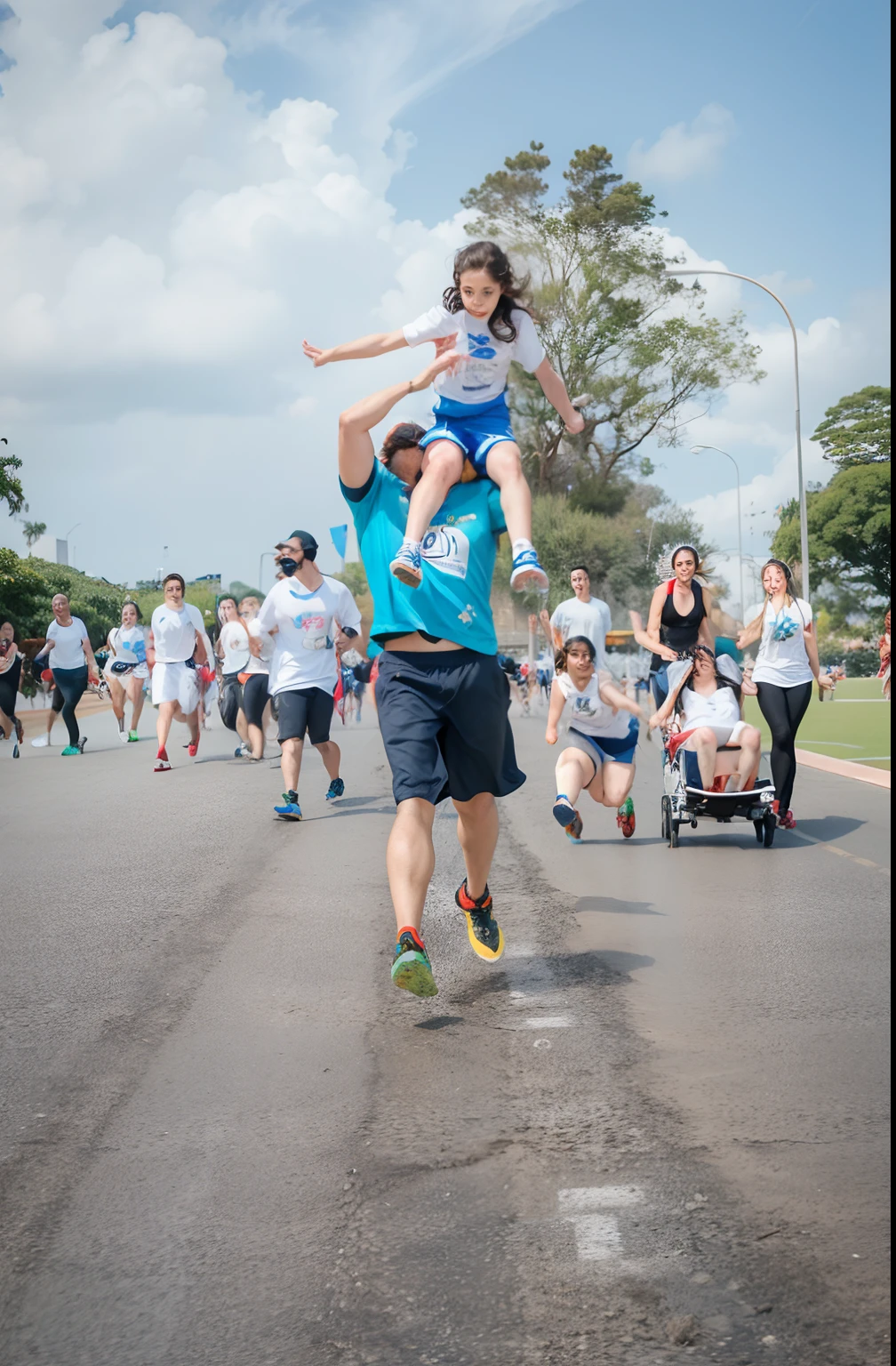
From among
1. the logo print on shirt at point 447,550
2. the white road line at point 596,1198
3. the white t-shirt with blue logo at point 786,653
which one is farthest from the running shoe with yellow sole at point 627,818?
the white road line at point 596,1198

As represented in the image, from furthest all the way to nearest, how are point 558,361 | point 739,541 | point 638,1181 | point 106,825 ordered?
point 739,541 → point 558,361 → point 106,825 → point 638,1181

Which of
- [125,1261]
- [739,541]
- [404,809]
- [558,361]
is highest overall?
[558,361]

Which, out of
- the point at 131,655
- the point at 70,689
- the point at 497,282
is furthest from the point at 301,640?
the point at 131,655

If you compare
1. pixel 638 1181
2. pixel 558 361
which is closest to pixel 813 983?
pixel 638 1181

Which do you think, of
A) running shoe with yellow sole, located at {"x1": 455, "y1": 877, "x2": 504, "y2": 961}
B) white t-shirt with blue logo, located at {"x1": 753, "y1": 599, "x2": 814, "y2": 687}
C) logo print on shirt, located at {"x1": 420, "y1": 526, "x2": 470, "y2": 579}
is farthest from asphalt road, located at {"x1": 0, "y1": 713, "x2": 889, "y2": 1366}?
white t-shirt with blue logo, located at {"x1": 753, "y1": 599, "x2": 814, "y2": 687}

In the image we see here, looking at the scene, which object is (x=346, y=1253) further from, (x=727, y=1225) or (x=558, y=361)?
(x=558, y=361)

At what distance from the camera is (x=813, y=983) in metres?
5.28

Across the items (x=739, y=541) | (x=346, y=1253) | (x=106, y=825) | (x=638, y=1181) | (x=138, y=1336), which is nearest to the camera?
(x=138, y=1336)

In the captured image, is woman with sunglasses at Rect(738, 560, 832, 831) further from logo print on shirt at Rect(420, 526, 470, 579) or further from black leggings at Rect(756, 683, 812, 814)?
logo print on shirt at Rect(420, 526, 470, 579)

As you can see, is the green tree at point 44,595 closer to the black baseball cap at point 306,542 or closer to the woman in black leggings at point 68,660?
the woman in black leggings at point 68,660

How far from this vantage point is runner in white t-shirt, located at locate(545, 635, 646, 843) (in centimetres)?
905

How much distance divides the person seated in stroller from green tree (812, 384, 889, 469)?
6049 cm

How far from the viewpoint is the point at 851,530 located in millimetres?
63000

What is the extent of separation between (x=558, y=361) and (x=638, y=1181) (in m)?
39.1
